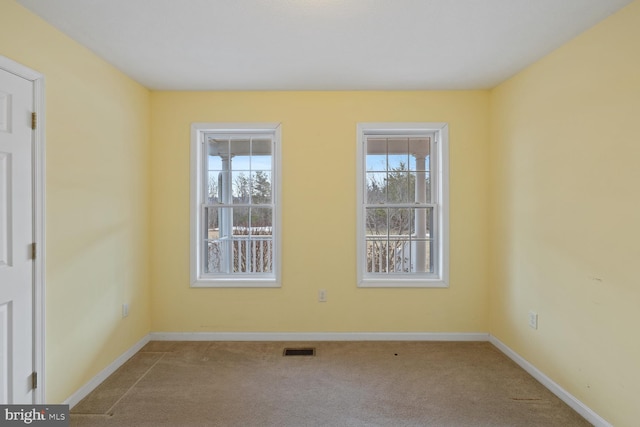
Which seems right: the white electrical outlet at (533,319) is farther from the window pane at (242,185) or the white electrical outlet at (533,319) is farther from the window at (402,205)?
the window pane at (242,185)

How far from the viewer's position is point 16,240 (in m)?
1.90

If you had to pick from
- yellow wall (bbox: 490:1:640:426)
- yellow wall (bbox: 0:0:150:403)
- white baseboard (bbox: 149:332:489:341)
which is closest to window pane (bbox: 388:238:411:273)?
white baseboard (bbox: 149:332:489:341)

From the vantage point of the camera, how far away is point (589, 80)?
2164 mm

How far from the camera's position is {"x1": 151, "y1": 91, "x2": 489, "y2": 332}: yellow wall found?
3.35 meters

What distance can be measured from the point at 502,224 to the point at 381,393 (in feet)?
6.29

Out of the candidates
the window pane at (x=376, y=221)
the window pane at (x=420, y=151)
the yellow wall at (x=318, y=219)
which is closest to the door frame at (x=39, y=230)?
the yellow wall at (x=318, y=219)

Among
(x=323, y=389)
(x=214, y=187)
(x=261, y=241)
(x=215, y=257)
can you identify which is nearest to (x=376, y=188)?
(x=261, y=241)

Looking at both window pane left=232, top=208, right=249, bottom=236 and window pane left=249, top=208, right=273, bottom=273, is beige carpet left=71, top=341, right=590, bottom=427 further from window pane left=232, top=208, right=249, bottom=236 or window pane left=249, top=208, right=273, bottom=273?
window pane left=232, top=208, right=249, bottom=236

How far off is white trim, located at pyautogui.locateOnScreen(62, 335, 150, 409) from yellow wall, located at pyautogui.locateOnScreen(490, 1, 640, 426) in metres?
3.47

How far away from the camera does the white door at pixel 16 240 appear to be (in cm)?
183

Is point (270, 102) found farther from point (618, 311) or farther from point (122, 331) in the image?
point (618, 311)

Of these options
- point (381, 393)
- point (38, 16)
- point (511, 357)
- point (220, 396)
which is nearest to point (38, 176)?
point (38, 16)

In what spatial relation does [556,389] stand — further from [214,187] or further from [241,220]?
[214,187]

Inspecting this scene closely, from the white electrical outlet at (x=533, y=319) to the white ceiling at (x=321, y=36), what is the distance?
2.06 m
